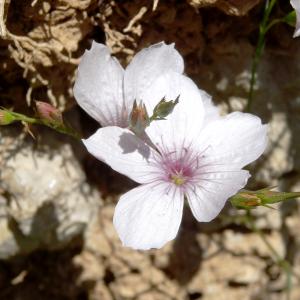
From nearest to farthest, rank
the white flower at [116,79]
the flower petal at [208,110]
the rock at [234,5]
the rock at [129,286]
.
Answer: the white flower at [116,79] → the flower petal at [208,110] → the rock at [234,5] → the rock at [129,286]

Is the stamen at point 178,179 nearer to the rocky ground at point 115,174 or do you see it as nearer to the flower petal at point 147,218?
the flower petal at point 147,218

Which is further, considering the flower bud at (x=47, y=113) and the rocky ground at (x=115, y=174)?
the rocky ground at (x=115, y=174)

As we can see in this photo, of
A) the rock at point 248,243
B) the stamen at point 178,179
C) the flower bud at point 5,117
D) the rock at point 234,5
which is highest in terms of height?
the rock at point 234,5

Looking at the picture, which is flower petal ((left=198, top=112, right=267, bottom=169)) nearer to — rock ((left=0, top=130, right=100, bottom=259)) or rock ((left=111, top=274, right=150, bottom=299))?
rock ((left=0, top=130, right=100, bottom=259))

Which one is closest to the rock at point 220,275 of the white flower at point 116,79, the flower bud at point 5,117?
the white flower at point 116,79

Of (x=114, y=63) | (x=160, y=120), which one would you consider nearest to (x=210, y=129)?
(x=160, y=120)

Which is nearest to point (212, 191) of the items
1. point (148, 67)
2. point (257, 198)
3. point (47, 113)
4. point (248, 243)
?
point (257, 198)

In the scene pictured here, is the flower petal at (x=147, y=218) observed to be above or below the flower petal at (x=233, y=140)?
below
